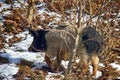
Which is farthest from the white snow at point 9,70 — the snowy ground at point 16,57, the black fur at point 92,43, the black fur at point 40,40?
the black fur at point 92,43

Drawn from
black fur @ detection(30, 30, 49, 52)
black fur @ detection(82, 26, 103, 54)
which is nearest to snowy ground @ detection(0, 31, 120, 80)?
black fur @ detection(30, 30, 49, 52)

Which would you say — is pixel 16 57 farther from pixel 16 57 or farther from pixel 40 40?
pixel 40 40

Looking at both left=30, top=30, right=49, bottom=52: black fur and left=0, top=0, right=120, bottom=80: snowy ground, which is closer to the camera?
left=0, top=0, right=120, bottom=80: snowy ground

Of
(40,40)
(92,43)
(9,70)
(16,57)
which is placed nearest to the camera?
(92,43)

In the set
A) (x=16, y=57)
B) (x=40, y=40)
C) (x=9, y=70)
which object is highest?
(x=40, y=40)

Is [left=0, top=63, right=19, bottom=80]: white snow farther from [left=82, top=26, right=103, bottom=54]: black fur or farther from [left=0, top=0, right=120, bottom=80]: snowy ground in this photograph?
→ [left=82, top=26, right=103, bottom=54]: black fur

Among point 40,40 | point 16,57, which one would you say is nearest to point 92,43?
→ point 40,40

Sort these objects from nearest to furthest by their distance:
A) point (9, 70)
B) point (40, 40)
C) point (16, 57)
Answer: point (9, 70) → point (40, 40) → point (16, 57)

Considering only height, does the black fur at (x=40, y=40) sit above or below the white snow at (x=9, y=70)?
above

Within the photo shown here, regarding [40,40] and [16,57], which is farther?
[16,57]

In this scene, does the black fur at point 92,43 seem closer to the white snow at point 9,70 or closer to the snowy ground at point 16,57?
the snowy ground at point 16,57

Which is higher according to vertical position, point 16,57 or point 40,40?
point 40,40

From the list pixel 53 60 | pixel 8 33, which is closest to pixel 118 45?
pixel 53 60

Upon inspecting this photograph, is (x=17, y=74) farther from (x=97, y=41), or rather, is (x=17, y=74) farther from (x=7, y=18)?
(x=7, y=18)
